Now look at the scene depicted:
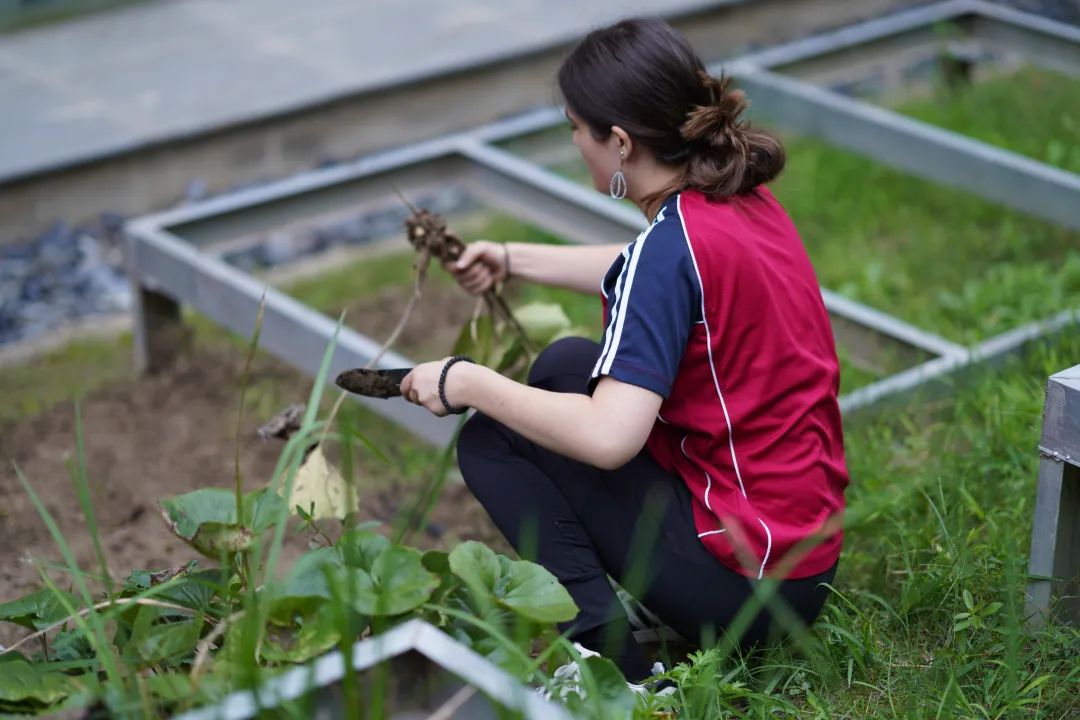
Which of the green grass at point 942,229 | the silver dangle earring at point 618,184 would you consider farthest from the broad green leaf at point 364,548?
the green grass at point 942,229

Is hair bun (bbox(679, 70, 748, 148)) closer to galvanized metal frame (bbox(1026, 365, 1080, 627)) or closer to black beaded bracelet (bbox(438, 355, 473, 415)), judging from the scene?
black beaded bracelet (bbox(438, 355, 473, 415))

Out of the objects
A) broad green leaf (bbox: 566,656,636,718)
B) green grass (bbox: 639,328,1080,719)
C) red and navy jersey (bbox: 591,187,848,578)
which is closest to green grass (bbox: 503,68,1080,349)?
green grass (bbox: 639,328,1080,719)

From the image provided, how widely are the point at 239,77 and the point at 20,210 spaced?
133 centimetres

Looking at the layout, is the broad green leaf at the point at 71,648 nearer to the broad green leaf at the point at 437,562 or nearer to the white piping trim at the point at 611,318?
the broad green leaf at the point at 437,562

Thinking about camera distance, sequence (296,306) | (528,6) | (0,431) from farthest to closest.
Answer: (528,6), (0,431), (296,306)

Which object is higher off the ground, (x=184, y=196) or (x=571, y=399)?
(x=571, y=399)

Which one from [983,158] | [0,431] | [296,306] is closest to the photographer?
[296,306]

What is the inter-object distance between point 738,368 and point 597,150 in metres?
0.41

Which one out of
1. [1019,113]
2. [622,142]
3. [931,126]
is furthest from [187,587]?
[1019,113]

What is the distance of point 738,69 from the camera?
4.75m

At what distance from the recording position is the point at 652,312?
1949 millimetres

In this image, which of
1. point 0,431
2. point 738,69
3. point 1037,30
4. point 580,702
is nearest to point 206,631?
point 580,702

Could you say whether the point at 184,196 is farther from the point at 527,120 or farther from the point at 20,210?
the point at 527,120

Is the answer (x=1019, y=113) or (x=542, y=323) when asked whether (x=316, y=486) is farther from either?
(x=1019, y=113)
